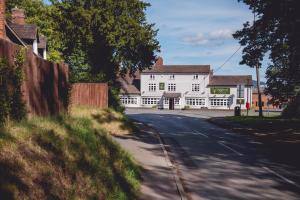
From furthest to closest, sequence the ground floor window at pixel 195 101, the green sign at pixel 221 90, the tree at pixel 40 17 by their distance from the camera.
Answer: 1. the ground floor window at pixel 195 101
2. the green sign at pixel 221 90
3. the tree at pixel 40 17

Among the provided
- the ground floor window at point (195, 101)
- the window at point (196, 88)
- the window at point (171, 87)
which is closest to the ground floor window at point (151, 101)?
the window at point (171, 87)

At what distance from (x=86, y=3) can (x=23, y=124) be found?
33319 millimetres

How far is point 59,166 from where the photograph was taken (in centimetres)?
812

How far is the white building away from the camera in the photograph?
3329 inches

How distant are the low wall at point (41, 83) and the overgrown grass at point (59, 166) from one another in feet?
5.03

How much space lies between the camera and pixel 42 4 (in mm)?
52062

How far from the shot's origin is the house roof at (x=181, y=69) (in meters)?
85.8

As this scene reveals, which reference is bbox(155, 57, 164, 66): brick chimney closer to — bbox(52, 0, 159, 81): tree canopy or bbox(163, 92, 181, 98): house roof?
bbox(163, 92, 181, 98): house roof

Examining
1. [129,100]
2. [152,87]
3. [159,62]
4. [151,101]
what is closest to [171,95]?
[152,87]

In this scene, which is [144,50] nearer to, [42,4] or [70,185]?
[42,4]

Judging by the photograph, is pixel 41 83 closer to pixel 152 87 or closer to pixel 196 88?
pixel 196 88

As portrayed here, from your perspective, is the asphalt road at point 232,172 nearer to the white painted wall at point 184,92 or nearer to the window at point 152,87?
the white painted wall at point 184,92


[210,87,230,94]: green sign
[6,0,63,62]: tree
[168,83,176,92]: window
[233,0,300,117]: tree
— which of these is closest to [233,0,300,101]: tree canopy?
[233,0,300,117]: tree

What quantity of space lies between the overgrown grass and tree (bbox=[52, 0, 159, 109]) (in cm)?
2817
